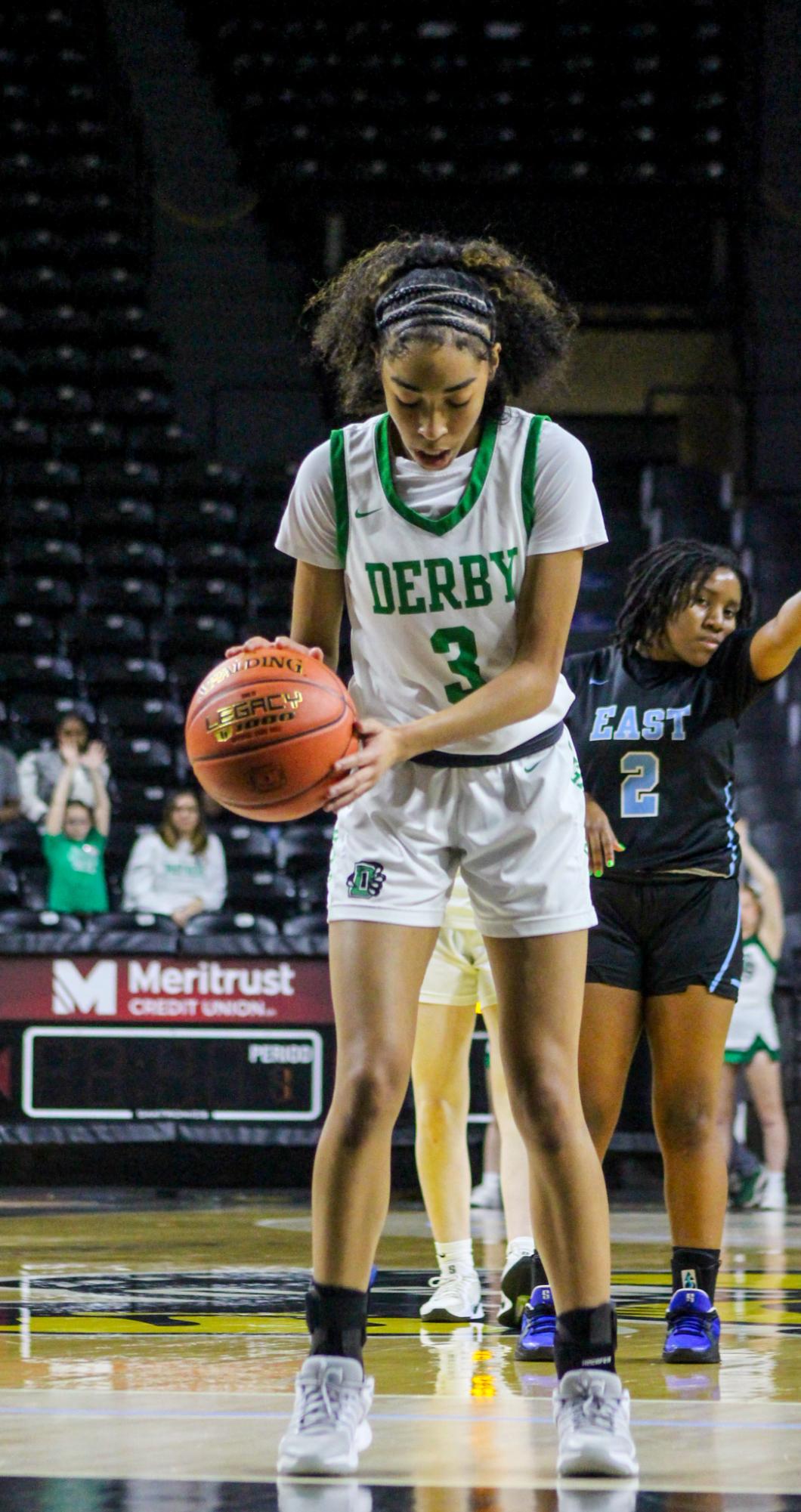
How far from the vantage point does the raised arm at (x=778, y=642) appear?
413 cm

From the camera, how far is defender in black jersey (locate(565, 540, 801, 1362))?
14.4 feet

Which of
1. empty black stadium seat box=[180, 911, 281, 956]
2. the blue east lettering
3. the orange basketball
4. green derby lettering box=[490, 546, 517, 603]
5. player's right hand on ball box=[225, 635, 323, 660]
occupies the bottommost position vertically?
empty black stadium seat box=[180, 911, 281, 956]

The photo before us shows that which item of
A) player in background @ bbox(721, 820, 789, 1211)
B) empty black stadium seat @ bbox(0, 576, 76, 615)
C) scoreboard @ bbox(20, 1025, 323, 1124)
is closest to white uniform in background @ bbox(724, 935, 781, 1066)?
player in background @ bbox(721, 820, 789, 1211)

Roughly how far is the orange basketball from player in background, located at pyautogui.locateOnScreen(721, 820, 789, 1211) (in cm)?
559

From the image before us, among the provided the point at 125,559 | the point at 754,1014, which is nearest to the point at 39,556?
the point at 125,559

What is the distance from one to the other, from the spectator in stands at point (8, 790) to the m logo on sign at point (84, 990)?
240 centimetres

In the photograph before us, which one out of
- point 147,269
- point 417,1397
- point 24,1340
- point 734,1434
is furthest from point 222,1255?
point 147,269

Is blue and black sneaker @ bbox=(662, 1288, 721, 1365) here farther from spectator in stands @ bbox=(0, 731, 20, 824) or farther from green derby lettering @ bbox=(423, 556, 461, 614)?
spectator in stands @ bbox=(0, 731, 20, 824)

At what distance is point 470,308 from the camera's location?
3172mm

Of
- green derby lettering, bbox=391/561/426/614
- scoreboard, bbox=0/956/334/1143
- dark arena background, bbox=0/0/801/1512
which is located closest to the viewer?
green derby lettering, bbox=391/561/426/614

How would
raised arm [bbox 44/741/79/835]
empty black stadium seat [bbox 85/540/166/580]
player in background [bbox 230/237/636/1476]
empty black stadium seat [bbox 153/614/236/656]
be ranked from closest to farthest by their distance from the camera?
player in background [bbox 230/237/636/1476], raised arm [bbox 44/741/79/835], empty black stadium seat [bbox 153/614/236/656], empty black stadium seat [bbox 85/540/166/580]

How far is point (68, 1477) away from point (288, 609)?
10690 mm

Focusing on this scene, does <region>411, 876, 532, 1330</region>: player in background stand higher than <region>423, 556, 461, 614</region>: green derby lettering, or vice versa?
<region>423, 556, 461, 614</region>: green derby lettering

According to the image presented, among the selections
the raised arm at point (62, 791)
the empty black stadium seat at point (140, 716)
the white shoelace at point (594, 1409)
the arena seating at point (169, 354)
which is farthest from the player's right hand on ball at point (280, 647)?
the empty black stadium seat at point (140, 716)
